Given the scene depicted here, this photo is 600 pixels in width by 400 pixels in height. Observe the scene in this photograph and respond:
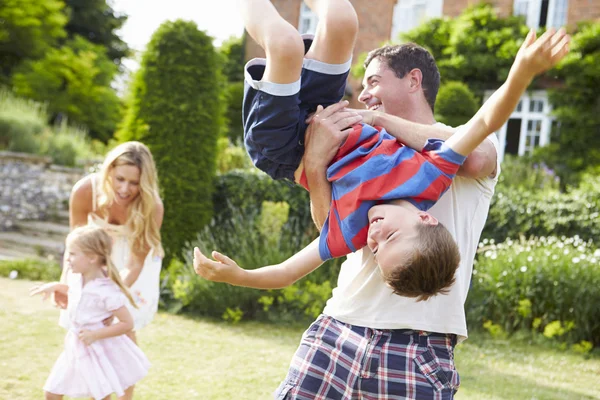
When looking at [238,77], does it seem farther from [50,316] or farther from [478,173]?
[478,173]

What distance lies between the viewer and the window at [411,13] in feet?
54.3

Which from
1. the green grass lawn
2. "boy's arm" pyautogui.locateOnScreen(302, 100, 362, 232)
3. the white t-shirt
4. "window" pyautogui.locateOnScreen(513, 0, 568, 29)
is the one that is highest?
"window" pyautogui.locateOnScreen(513, 0, 568, 29)

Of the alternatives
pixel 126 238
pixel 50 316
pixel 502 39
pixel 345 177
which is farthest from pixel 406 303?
pixel 502 39

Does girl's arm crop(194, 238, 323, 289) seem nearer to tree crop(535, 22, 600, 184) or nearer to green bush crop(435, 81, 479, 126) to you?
green bush crop(435, 81, 479, 126)

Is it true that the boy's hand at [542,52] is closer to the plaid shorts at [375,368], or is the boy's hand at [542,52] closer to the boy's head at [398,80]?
the boy's head at [398,80]

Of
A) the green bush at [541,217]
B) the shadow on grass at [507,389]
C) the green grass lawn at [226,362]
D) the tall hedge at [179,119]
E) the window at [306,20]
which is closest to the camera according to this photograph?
the green grass lawn at [226,362]

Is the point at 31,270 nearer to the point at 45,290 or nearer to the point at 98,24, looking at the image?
the point at 45,290

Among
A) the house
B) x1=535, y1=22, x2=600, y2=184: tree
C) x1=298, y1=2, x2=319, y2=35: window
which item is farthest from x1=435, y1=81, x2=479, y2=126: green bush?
x1=298, y1=2, x2=319, y2=35: window

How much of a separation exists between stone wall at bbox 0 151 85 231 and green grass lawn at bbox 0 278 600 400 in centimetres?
532

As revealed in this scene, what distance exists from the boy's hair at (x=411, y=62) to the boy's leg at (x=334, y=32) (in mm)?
170

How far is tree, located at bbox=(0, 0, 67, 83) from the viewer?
2070cm

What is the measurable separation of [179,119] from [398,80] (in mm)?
6635

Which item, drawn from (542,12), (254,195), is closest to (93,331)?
(254,195)

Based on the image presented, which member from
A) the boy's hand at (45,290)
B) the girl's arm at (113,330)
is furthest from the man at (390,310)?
the boy's hand at (45,290)
